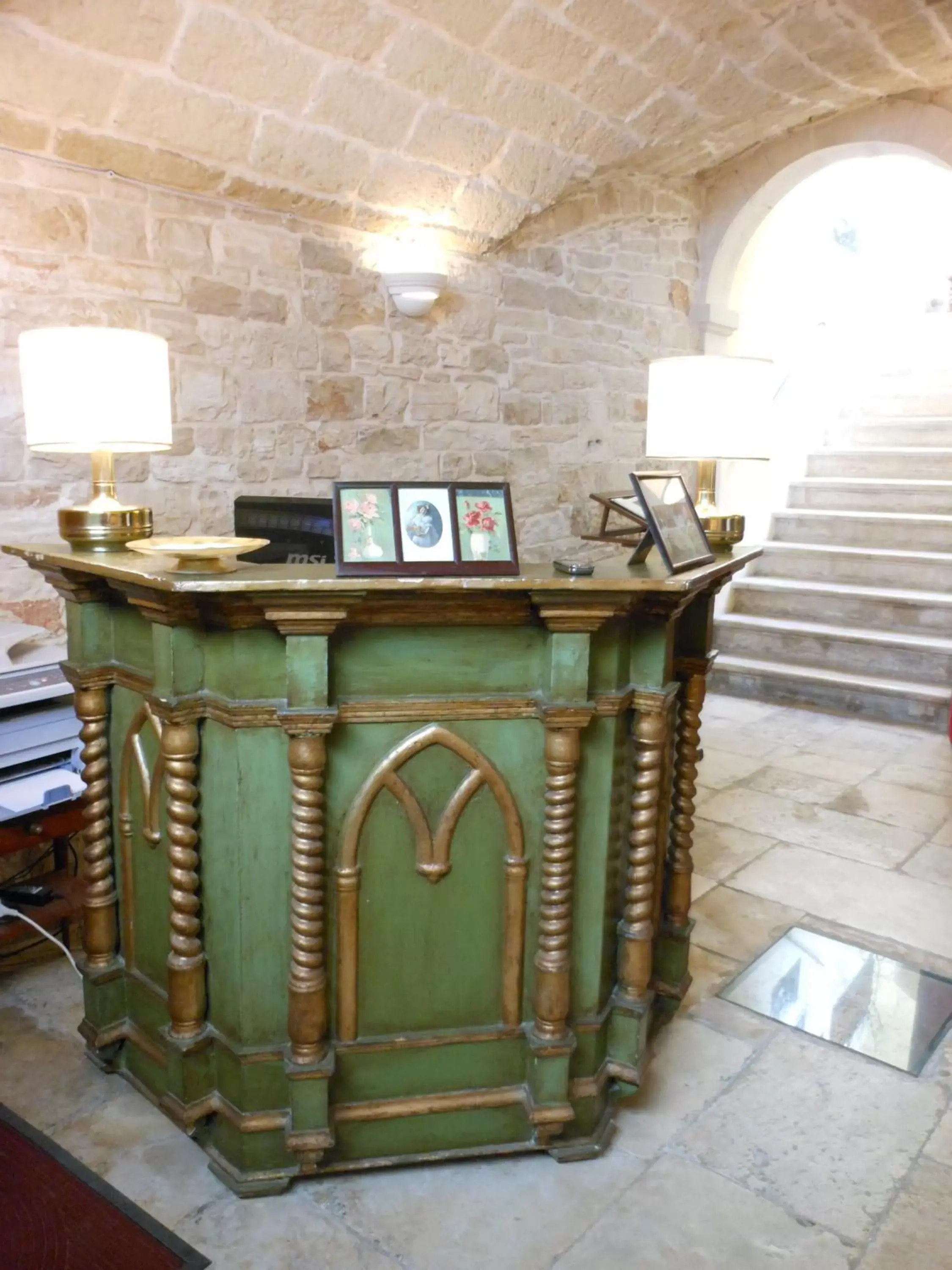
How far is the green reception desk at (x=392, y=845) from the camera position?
1.67 metres

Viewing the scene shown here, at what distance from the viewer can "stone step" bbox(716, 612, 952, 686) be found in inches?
207

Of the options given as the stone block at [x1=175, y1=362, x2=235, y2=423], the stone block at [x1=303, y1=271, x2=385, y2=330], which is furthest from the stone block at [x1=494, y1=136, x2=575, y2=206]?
the stone block at [x1=175, y1=362, x2=235, y2=423]

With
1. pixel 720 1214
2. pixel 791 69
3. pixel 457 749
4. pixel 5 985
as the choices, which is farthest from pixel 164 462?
pixel 791 69

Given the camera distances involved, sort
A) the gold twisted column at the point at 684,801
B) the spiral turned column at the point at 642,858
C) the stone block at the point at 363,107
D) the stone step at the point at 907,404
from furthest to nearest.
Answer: the stone step at the point at 907,404 → the stone block at the point at 363,107 → the gold twisted column at the point at 684,801 → the spiral turned column at the point at 642,858

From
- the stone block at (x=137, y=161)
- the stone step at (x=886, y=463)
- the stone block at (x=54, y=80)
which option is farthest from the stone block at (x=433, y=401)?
the stone step at (x=886, y=463)

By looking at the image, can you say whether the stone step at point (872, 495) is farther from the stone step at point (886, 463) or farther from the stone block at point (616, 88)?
the stone block at point (616, 88)

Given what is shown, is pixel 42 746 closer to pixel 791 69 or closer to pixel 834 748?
pixel 834 748

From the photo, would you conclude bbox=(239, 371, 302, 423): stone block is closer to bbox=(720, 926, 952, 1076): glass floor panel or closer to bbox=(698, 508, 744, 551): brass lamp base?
bbox=(698, 508, 744, 551): brass lamp base

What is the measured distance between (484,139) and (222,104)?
1.15 m

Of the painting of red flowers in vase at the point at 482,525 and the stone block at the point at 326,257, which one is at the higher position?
the stone block at the point at 326,257

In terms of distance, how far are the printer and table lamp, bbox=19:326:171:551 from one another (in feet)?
1.75

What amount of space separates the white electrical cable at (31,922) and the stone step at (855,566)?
4.28m

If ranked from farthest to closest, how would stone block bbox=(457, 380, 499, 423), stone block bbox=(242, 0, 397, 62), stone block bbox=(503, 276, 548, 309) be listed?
stone block bbox=(503, 276, 548, 309)
stone block bbox=(457, 380, 499, 423)
stone block bbox=(242, 0, 397, 62)

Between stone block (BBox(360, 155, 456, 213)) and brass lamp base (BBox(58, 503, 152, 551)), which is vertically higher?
stone block (BBox(360, 155, 456, 213))
